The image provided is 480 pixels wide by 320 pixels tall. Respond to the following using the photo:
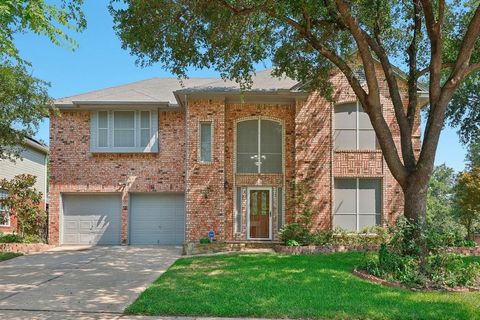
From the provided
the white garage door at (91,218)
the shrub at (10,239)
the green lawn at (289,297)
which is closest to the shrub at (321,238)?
the green lawn at (289,297)

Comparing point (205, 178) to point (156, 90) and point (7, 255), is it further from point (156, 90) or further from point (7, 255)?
point (7, 255)

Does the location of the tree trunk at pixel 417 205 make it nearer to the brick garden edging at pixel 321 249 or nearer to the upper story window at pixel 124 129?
the brick garden edging at pixel 321 249

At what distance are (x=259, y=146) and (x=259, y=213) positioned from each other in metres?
2.62

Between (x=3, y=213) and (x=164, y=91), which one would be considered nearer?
(x=3, y=213)

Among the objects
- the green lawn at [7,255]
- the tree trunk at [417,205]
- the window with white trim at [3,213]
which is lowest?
the green lawn at [7,255]

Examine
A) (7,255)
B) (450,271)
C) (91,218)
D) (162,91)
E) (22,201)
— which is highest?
(162,91)

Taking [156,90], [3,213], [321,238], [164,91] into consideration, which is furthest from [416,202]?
[3,213]

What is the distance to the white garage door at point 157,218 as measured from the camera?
18812 mm

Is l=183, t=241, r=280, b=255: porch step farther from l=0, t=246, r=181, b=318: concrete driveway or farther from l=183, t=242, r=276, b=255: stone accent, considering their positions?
l=0, t=246, r=181, b=318: concrete driveway

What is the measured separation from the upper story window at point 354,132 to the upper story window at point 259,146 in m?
2.27

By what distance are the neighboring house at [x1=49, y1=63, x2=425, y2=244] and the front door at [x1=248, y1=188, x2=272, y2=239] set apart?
4cm

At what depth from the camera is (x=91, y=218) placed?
1884cm

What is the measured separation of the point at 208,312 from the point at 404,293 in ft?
12.8

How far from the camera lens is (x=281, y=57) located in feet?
43.2
